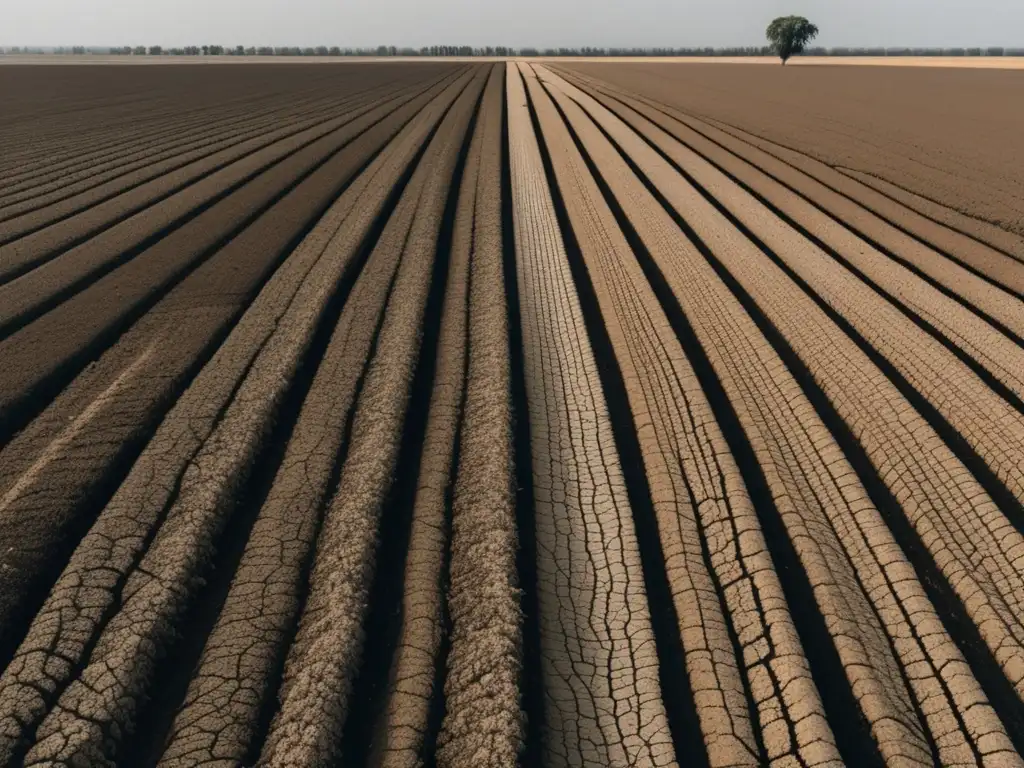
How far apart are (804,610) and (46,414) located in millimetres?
5354

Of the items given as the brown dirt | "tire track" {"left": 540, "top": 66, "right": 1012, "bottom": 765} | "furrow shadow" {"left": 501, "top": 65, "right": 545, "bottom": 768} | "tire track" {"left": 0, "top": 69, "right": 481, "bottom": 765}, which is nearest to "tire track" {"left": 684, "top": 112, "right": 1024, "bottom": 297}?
the brown dirt

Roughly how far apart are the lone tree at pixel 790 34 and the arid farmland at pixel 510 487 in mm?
60095

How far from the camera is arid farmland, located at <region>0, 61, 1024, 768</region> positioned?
3.32 meters

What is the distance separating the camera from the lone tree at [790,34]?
6256 centimetres

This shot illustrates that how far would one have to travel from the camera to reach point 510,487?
483cm

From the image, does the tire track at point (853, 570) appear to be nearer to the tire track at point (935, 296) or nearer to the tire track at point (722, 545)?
the tire track at point (722, 545)

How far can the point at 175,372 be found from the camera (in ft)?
20.5

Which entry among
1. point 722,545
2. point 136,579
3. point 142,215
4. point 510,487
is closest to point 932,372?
point 722,545

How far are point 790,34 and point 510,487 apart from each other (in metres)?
69.1

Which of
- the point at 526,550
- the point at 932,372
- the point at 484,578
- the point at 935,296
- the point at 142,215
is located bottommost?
the point at 484,578

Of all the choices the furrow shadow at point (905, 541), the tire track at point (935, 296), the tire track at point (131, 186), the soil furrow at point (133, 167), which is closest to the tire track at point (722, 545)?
the furrow shadow at point (905, 541)

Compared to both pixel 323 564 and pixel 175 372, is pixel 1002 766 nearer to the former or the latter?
pixel 323 564

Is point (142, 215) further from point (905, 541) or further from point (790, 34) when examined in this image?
point (790, 34)

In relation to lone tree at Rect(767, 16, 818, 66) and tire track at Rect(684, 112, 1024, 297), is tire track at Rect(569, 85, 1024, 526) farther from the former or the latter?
lone tree at Rect(767, 16, 818, 66)
